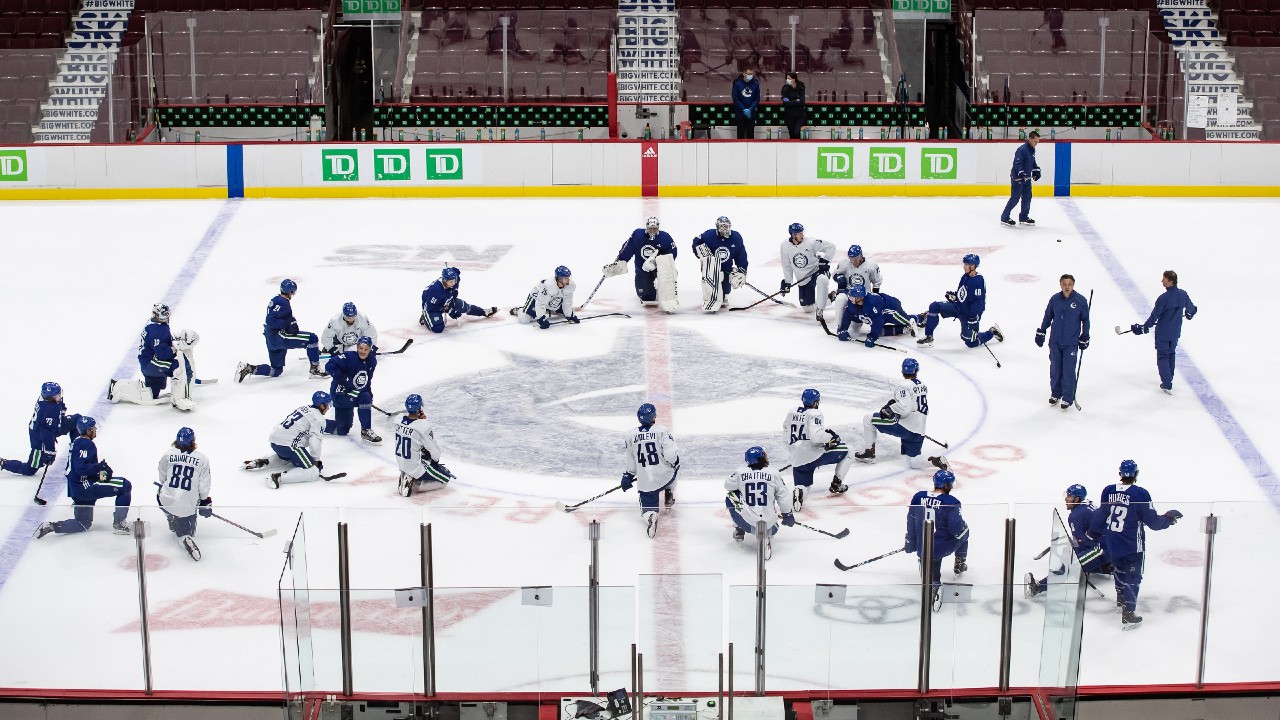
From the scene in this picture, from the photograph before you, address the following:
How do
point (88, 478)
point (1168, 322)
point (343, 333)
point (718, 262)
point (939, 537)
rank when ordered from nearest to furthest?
1. point (939, 537)
2. point (88, 478)
3. point (1168, 322)
4. point (343, 333)
5. point (718, 262)

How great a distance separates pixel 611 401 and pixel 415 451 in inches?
116

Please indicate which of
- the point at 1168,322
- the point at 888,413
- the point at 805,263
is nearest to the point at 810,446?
the point at 888,413

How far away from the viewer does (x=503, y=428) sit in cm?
1482

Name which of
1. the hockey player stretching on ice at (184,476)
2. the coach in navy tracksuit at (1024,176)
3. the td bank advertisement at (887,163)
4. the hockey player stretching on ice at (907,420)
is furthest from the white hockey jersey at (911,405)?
the td bank advertisement at (887,163)

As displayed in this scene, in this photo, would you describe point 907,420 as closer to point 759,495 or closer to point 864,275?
point 759,495

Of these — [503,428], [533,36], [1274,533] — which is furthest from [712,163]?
[1274,533]

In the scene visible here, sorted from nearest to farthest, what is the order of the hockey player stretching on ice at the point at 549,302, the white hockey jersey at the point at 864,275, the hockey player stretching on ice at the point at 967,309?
the hockey player stretching on ice at the point at 967,309 → the white hockey jersey at the point at 864,275 → the hockey player stretching on ice at the point at 549,302

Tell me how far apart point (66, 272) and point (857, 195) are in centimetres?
966

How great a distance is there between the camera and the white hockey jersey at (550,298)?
17594mm

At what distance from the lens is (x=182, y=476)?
38.4 feet

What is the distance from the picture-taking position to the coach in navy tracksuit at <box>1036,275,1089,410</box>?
48.7 ft

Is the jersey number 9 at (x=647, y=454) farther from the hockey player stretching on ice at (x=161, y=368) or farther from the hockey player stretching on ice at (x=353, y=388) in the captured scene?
the hockey player stretching on ice at (x=161, y=368)

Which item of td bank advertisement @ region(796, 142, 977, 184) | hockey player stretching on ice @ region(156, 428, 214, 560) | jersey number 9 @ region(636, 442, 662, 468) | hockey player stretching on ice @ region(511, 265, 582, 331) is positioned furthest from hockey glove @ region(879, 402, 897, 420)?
td bank advertisement @ region(796, 142, 977, 184)

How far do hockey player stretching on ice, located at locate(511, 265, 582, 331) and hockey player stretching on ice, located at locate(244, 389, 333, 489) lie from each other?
4.33 metres
